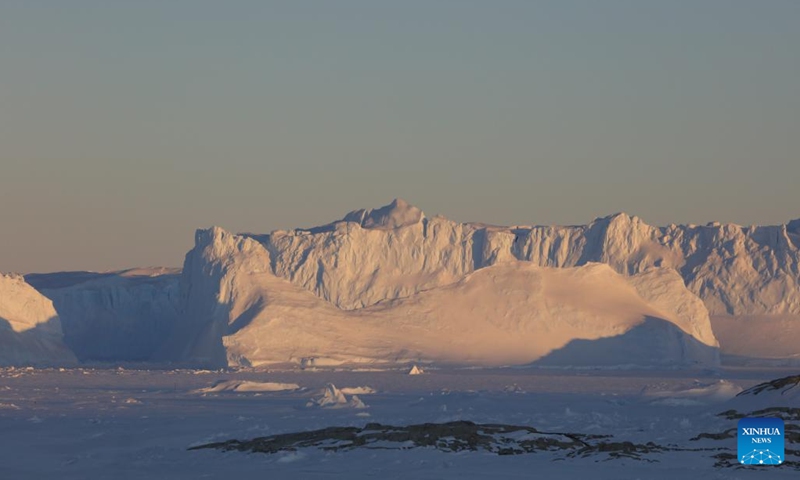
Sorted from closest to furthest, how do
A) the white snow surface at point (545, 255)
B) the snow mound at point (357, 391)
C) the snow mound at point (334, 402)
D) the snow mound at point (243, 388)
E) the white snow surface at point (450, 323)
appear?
the snow mound at point (334, 402), the snow mound at point (357, 391), the snow mound at point (243, 388), the white snow surface at point (450, 323), the white snow surface at point (545, 255)

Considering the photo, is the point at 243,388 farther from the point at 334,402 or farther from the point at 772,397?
the point at 772,397

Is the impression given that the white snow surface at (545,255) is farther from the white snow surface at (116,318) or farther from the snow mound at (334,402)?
the snow mound at (334,402)

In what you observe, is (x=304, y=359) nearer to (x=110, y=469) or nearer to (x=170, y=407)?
(x=170, y=407)

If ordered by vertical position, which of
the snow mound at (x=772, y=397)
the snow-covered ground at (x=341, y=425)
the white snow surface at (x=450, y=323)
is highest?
the white snow surface at (x=450, y=323)

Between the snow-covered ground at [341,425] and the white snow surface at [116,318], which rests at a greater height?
the white snow surface at [116,318]

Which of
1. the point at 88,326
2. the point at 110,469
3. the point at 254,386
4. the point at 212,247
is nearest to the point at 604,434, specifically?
the point at 110,469

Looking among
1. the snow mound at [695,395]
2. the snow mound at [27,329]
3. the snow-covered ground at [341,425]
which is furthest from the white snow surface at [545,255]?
the snow mound at [695,395]

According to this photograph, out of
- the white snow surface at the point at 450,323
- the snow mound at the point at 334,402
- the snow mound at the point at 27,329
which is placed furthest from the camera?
the snow mound at the point at 27,329
